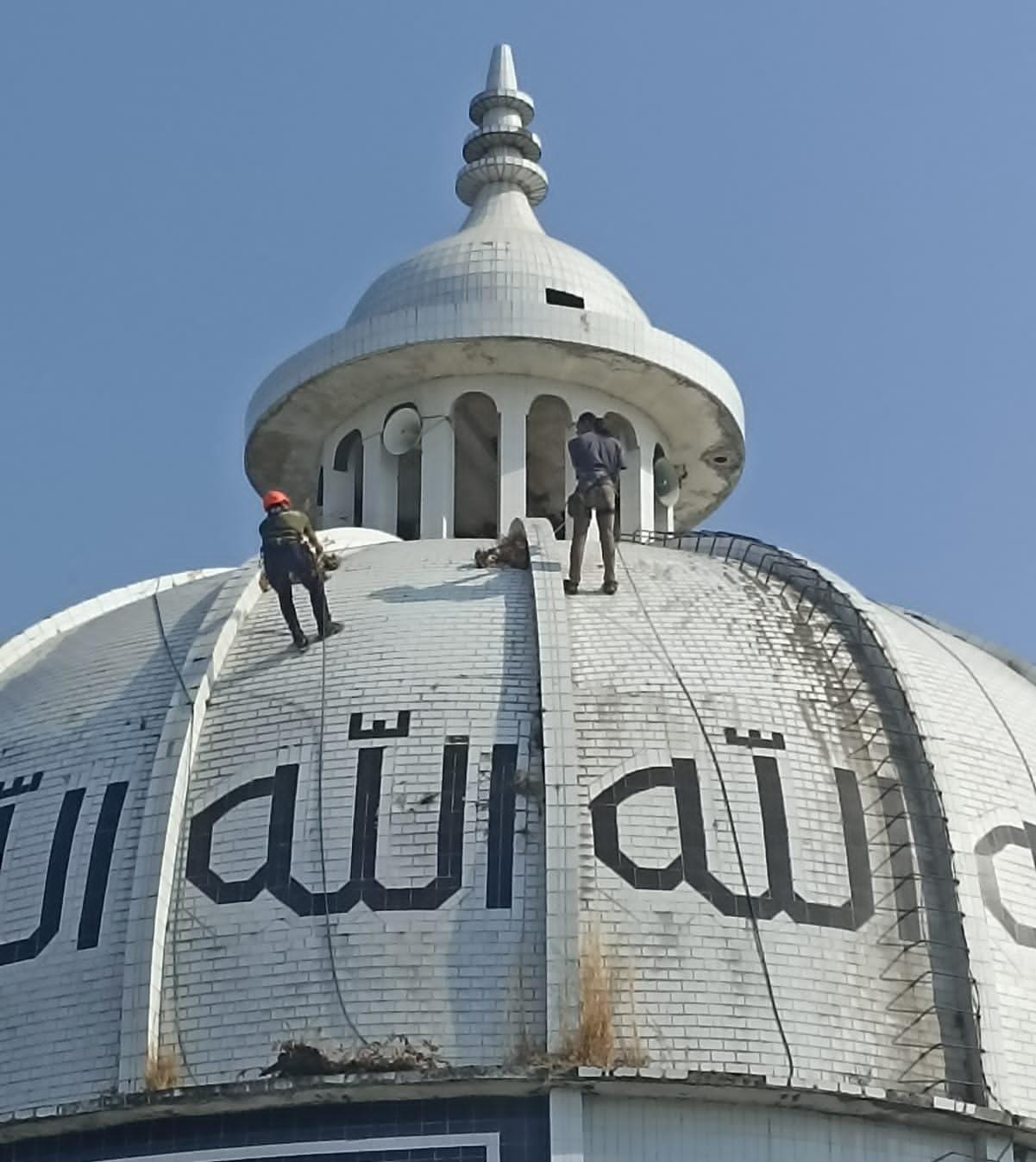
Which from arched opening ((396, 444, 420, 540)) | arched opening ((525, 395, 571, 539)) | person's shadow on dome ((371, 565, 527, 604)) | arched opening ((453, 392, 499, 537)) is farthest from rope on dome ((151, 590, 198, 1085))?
A: arched opening ((525, 395, 571, 539))

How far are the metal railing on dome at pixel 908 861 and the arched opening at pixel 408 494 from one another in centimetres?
595

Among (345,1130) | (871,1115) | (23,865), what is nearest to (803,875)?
(871,1115)

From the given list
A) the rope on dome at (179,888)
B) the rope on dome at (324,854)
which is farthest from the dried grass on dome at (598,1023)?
the rope on dome at (179,888)

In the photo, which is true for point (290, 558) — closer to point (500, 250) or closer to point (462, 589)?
point (462, 589)

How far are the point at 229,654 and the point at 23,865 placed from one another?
9.47 feet

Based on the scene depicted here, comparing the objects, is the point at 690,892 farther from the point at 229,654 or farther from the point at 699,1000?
the point at 229,654

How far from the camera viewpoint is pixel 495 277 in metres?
31.0

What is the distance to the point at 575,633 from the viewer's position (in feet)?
80.3

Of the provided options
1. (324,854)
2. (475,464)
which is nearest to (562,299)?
(475,464)

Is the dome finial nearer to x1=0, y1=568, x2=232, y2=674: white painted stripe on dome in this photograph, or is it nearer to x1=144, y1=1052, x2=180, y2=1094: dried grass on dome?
x1=0, y1=568, x2=232, y2=674: white painted stripe on dome

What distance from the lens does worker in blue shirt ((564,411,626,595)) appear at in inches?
978

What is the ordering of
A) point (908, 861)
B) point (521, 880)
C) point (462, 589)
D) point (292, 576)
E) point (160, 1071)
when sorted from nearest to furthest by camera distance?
point (160, 1071) < point (521, 880) < point (908, 861) < point (292, 576) < point (462, 589)

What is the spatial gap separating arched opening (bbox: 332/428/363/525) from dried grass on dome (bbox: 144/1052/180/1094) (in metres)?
10.5

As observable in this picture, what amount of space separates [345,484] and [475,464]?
5.12 ft
